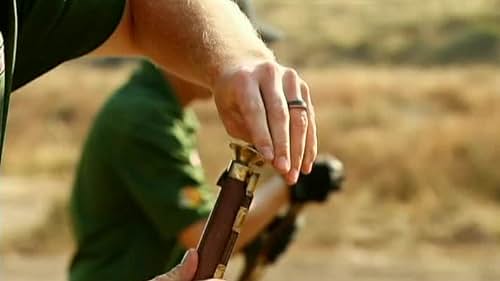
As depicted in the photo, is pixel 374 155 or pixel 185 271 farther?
pixel 374 155

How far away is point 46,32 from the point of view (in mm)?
2943

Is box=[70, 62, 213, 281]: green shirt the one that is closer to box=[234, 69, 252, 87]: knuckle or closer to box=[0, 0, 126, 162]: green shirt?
box=[0, 0, 126, 162]: green shirt

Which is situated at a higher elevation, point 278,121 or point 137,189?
point 137,189

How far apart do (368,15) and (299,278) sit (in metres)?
23.8

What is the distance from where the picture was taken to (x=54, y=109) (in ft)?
79.4

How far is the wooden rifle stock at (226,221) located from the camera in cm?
262

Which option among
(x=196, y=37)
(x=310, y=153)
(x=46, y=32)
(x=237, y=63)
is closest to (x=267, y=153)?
(x=310, y=153)

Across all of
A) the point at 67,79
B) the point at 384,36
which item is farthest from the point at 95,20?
the point at 384,36

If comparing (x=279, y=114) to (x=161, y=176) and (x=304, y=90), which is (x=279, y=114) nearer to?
(x=304, y=90)

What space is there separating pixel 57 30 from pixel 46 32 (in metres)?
0.05

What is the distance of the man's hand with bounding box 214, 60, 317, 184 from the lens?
8.41 ft

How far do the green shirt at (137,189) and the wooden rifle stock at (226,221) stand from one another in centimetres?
259

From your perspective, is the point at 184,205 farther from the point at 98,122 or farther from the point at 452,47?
the point at 452,47

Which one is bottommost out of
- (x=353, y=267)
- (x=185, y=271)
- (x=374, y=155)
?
(x=185, y=271)
